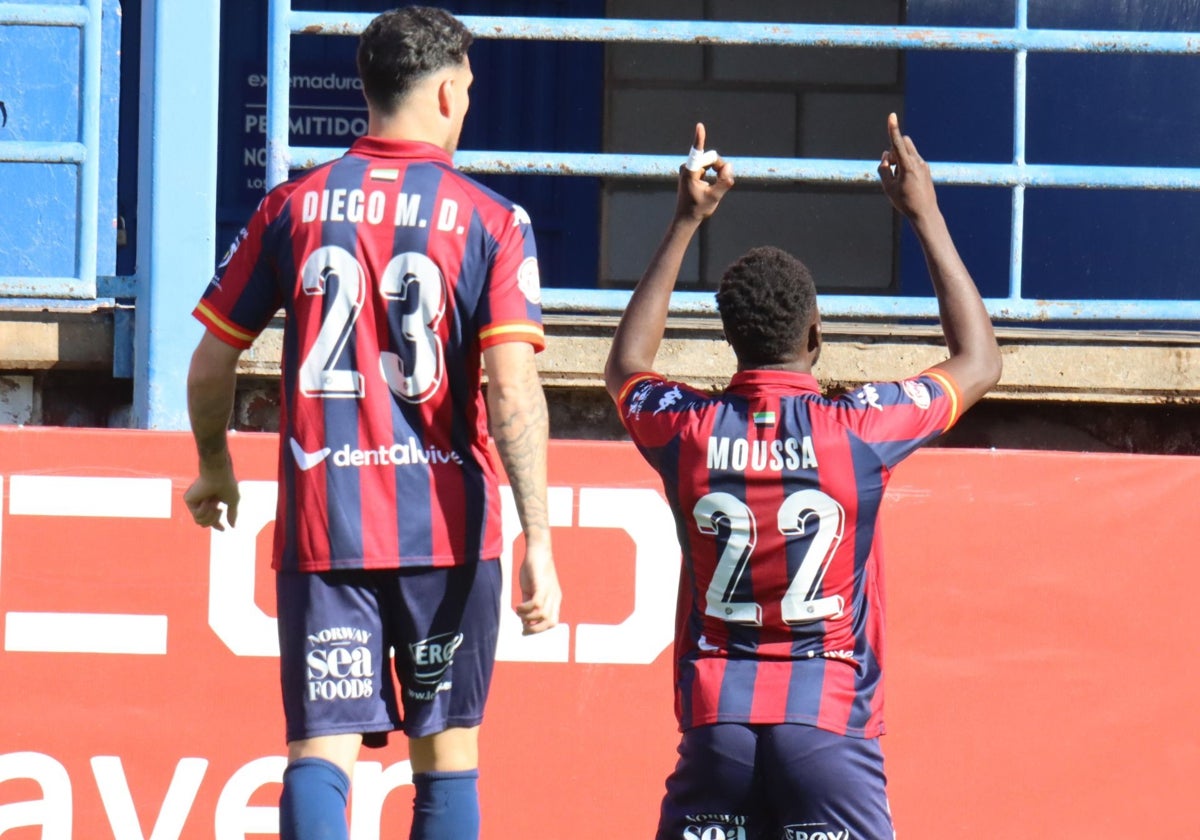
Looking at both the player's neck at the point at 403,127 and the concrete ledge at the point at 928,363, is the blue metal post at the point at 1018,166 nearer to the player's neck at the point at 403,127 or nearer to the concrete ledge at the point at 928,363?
the concrete ledge at the point at 928,363

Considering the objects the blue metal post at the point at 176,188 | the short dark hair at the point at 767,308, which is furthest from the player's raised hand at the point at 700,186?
the blue metal post at the point at 176,188

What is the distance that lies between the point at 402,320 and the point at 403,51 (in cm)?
58

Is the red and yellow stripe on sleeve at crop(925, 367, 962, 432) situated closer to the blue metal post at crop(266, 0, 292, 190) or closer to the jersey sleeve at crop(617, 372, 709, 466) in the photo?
the jersey sleeve at crop(617, 372, 709, 466)

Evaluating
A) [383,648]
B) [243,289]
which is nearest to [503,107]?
[243,289]

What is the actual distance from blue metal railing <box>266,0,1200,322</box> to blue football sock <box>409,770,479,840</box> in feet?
6.89

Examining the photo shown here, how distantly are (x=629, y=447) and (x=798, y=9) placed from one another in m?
5.33

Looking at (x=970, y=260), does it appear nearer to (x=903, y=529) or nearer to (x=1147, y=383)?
(x=1147, y=383)

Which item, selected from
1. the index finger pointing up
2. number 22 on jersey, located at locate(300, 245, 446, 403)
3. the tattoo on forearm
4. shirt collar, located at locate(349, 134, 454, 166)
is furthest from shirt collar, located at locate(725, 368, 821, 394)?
shirt collar, located at locate(349, 134, 454, 166)

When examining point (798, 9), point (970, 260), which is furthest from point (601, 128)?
point (970, 260)

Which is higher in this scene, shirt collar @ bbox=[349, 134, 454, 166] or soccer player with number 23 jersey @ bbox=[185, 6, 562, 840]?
shirt collar @ bbox=[349, 134, 454, 166]

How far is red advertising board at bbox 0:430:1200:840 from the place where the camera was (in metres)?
4.54

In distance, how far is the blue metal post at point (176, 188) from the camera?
4922 mm

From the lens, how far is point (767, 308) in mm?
3236

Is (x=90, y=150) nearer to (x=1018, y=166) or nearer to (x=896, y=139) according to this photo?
(x=896, y=139)
